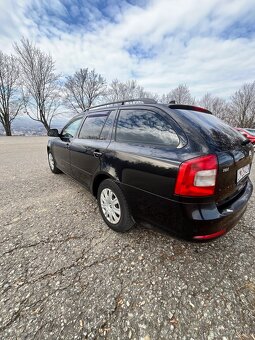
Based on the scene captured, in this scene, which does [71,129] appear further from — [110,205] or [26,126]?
[26,126]

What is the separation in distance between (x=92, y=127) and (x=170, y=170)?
191cm

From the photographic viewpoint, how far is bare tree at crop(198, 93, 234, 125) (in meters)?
38.8

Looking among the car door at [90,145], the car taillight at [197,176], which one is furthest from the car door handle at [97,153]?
the car taillight at [197,176]

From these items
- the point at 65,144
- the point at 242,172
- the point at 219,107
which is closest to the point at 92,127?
the point at 65,144

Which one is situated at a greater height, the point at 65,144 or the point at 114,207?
the point at 65,144

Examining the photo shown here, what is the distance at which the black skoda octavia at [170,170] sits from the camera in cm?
168

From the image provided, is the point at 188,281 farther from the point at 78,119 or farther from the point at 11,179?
the point at 11,179

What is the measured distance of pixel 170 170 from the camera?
5.64ft

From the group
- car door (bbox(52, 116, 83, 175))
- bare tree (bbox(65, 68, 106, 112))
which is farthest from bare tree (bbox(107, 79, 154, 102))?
car door (bbox(52, 116, 83, 175))

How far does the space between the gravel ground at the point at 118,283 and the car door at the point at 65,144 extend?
141 cm

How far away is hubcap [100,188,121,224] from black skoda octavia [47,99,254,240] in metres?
0.01

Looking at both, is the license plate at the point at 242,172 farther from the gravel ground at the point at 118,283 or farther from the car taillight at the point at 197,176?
the gravel ground at the point at 118,283

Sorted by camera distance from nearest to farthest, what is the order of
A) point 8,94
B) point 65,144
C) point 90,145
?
point 90,145 < point 65,144 < point 8,94

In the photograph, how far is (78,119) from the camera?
386 cm
